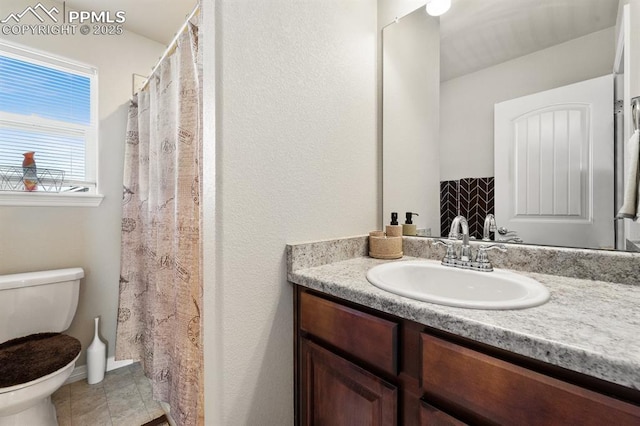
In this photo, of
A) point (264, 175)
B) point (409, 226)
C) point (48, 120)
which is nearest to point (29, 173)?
point (48, 120)

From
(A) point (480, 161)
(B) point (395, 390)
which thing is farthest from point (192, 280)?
(A) point (480, 161)

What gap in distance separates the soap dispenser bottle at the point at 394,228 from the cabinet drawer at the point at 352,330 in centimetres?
50

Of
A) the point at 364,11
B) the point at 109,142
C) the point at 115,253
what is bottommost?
the point at 115,253

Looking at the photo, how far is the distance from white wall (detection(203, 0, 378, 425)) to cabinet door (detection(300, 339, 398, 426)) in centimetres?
10

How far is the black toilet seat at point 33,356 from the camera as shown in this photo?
1123mm

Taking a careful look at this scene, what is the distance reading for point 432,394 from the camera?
2.01 feet

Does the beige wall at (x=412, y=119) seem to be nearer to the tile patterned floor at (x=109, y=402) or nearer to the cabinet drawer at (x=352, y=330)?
the cabinet drawer at (x=352, y=330)

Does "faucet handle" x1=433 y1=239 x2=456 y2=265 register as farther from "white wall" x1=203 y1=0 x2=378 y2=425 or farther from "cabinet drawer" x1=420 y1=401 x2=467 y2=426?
"cabinet drawer" x1=420 y1=401 x2=467 y2=426

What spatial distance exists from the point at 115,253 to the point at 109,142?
2.48 ft

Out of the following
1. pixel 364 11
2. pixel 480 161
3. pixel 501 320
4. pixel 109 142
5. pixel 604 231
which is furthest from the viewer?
pixel 109 142

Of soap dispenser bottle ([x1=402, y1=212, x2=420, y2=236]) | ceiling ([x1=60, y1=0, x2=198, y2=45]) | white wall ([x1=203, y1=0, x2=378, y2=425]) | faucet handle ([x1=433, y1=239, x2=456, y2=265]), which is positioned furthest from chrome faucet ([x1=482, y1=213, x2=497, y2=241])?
ceiling ([x1=60, y1=0, x2=198, y2=45])

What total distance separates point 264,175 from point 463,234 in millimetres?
752

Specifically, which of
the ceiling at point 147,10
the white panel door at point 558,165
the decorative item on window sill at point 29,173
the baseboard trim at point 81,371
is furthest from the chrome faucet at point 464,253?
the decorative item on window sill at point 29,173

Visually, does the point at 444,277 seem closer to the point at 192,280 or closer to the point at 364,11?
the point at 192,280
